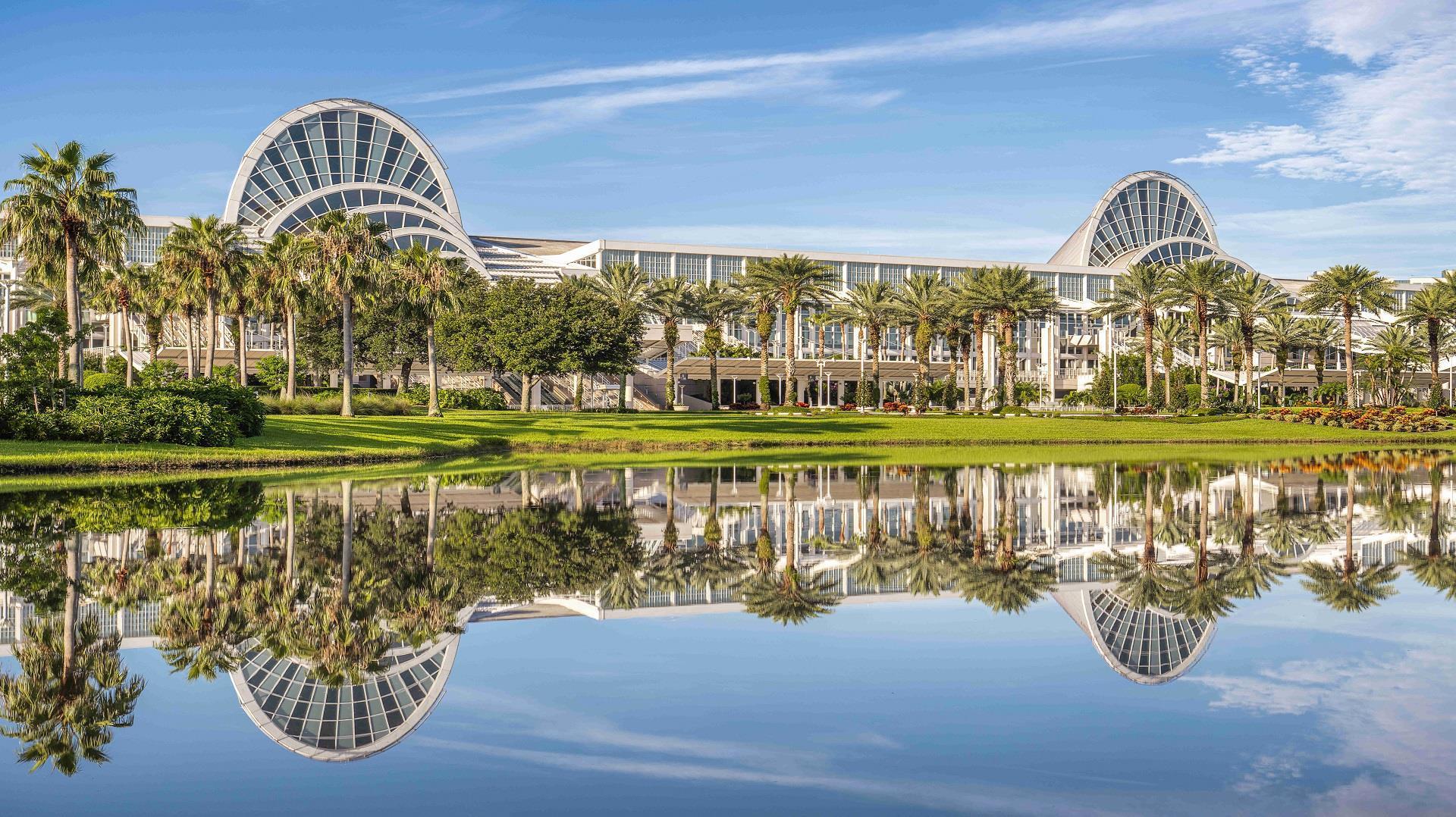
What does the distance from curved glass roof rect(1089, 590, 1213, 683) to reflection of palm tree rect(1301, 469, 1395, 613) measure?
1.85 meters

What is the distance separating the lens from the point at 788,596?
11719 millimetres

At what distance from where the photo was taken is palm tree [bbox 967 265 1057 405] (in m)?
72.9

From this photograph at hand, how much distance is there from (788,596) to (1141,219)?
12709cm

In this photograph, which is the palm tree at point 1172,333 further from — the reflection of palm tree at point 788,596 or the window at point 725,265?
the reflection of palm tree at point 788,596

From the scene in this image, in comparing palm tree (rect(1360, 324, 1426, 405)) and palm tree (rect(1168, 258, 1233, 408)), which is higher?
palm tree (rect(1168, 258, 1233, 408))

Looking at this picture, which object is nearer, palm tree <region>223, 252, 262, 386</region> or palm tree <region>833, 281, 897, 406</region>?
palm tree <region>223, 252, 262, 386</region>

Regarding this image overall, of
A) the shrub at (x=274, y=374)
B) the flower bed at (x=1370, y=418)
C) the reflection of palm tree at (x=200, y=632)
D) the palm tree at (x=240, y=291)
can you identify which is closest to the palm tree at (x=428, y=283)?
the palm tree at (x=240, y=291)

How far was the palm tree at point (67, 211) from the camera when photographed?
38.6m

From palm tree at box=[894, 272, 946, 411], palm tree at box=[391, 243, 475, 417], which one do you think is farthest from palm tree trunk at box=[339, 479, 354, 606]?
palm tree at box=[894, 272, 946, 411]

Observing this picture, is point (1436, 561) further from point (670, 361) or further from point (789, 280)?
point (670, 361)

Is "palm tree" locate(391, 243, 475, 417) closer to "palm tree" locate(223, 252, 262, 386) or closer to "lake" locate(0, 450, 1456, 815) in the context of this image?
"palm tree" locate(223, 252, 262, 386)

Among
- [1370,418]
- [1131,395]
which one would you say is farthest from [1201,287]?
[1131,395]

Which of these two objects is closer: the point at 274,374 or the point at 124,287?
the point at 124,287

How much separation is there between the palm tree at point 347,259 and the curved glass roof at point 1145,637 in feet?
147
